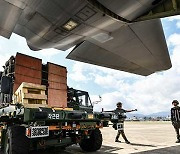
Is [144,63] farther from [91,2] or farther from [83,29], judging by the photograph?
[91,2]

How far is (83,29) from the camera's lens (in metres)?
7.00

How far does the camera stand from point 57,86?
7129mm

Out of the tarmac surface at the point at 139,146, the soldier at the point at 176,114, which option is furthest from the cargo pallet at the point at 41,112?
the soldier at the point at 176,114

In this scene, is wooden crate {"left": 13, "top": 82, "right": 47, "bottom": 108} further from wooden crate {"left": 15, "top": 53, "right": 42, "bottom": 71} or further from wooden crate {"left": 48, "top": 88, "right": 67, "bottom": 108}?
wooden crate {"left": 15, "top": 53, "right": 42, "bottom": 71}

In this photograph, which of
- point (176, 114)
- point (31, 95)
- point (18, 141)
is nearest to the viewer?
point (18, 141)

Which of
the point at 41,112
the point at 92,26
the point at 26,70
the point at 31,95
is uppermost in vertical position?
the point at 92,26

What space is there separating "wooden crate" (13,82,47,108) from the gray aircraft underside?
2.20 m

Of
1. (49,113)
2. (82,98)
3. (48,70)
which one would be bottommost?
(49,113)

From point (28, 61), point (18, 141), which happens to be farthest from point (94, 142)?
point (28, 61)

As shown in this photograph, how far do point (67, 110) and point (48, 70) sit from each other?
6.63 feet

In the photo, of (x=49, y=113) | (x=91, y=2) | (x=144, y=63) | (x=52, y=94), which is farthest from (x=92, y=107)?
(x=144, y=63)

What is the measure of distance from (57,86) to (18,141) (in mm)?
2522

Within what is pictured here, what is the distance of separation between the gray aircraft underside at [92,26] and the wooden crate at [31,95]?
2195 mm

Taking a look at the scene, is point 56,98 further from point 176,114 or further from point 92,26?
point 176,114
